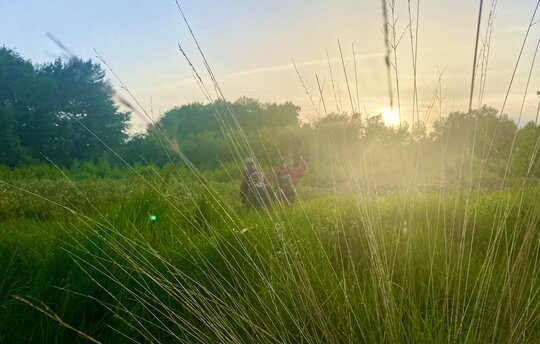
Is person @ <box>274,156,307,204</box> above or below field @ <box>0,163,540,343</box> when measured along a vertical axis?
below

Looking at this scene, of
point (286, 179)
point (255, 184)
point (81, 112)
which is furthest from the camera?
point (81, 112)

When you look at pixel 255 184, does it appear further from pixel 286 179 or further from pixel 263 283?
pixel 286 179

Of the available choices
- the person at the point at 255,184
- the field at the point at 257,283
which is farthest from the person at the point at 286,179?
the field at the point at 257,283

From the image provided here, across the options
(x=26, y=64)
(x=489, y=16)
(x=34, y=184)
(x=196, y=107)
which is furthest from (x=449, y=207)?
(x=196, y=107)

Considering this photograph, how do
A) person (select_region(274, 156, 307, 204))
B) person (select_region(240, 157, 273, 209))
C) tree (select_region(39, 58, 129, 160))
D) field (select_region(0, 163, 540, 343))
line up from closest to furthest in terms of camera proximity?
1. field (select_region(0, 163, 540, 343))
2. person (select_region(240, 157, 273, 209))
3. person (select_region(274, 156, 307, 204))
4. tree (select_region(39, 58, 129, 160))

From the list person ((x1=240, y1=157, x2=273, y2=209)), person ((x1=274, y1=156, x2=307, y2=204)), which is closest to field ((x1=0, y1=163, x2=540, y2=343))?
person ((x1=240, y1=157, x2=273, y2=209))

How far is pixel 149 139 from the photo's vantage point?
2270 cm

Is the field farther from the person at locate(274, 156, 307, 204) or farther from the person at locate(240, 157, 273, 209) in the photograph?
the person at locate(274, 156, 307, 204)

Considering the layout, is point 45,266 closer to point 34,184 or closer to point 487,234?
point 487,234

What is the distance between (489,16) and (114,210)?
309 cm

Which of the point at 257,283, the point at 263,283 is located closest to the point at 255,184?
the point at 257,283

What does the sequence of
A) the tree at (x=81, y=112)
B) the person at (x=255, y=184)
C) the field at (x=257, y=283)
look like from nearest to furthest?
the field at (x=257, y=283) < the person at (x=255, y=184) < the tree at (x=81, y=112)

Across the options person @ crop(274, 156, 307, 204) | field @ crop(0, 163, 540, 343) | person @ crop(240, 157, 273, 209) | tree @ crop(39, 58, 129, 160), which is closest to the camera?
field @ crop(0, 163, 540, 343)

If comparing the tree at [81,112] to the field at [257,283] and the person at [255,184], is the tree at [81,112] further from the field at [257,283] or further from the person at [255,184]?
the field at [257,283]
